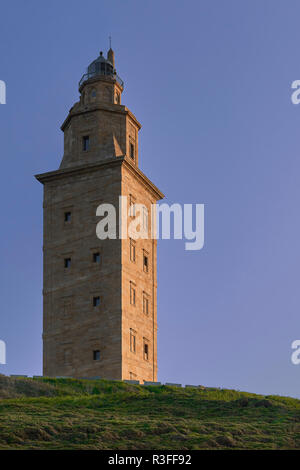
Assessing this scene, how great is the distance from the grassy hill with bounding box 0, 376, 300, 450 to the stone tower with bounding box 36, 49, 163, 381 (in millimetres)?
10291

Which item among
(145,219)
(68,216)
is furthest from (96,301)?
(145,219)

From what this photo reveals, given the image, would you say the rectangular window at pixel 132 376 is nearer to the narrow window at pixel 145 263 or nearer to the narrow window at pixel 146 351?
the narrow window at pixel 146 351

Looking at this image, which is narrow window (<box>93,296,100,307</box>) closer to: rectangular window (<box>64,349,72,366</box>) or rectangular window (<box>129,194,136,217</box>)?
rectangular window (<box>64,349,72,366</box>)

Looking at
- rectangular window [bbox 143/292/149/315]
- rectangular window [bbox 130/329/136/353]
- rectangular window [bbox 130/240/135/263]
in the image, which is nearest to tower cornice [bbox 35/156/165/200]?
rectangular window [bbox 130/240/135/263]

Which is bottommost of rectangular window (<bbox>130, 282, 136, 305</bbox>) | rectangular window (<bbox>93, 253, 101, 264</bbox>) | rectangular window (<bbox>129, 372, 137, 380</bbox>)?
rectangular window (<bbox>129, 372, 137, 380</bbox>)

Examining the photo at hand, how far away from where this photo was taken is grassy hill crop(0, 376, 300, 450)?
106 ft

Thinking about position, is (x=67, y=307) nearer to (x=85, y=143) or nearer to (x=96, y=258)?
(x=96, y=258)

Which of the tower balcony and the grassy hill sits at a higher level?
the tower balcony

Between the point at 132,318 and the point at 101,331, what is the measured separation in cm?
269

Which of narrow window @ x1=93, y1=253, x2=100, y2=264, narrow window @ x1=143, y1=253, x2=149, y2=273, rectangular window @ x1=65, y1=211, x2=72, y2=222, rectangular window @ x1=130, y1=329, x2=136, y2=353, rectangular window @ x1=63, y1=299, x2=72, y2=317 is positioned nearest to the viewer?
rectangular window @ x1=130, y1=329, x2=136, y2=353

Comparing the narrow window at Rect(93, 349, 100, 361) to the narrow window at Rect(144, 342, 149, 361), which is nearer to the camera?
the narrow window at Rect(93, 349, 100, 361)

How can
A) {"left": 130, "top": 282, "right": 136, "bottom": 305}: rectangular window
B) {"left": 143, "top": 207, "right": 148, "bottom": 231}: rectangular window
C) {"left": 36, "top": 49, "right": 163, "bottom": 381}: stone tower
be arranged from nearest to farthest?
{"left": 36, "top": 49, "right": 163, "bottom": 381}: stone tower → {"left": 130, "top": 282, "right": 136, "bottom": 305}: rectangular window → {"left": 143, "top": 207, "right": 148, "bottom": 231}: rectangular window

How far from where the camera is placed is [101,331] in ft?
208
